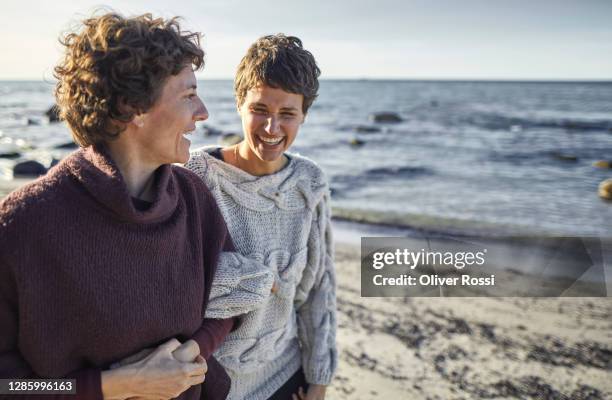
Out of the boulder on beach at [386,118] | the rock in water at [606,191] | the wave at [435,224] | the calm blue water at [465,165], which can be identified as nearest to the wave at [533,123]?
the calm blue water at [465,165]

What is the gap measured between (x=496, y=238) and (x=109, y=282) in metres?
7.33

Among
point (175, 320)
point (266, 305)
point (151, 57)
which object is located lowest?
point (266, 305)

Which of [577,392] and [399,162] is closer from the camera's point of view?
[577,392]

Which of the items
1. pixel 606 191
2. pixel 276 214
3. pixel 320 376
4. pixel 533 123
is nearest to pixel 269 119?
pixel 276 214

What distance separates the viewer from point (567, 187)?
12.3 meters

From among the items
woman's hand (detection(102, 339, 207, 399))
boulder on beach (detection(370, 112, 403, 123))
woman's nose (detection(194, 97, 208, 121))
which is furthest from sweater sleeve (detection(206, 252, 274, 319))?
boulder on beach (detection(370, 112, 403, 123))

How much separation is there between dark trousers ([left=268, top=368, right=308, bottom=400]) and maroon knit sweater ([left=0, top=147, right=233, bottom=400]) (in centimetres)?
86

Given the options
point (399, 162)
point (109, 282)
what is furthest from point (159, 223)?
point (399, 162)

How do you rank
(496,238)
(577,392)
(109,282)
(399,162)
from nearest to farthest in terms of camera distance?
(109,282) → (577,392) → (496,238) → (399,162)

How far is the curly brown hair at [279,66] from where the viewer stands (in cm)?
221

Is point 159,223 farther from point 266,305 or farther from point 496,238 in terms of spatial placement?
point 496,238

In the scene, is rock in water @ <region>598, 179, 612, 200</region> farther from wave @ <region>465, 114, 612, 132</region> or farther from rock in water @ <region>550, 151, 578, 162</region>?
wave @ <region>465, 114, 612, 132</region>

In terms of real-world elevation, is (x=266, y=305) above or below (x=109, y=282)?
below

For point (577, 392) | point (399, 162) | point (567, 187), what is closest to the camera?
point (577, 392)
